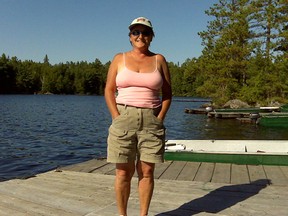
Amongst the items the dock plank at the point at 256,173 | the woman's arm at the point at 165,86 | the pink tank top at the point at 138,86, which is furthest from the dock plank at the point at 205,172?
the pink tank top at the point at 138,86

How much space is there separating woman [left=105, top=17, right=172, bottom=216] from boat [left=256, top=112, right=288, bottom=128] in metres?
21.9

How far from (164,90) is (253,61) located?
3710 centimetres

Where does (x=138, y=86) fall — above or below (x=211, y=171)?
above

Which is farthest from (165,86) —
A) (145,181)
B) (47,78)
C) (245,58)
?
(47,78)

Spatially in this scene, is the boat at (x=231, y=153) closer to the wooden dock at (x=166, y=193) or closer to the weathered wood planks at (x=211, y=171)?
the weathered wood planks at (x=211, y=171)

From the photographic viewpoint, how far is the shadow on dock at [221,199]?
3.82 m

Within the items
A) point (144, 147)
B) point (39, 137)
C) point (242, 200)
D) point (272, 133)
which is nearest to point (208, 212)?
point (242, 200)

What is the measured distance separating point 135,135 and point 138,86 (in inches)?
18.1

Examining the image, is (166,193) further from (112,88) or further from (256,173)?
(256,173)

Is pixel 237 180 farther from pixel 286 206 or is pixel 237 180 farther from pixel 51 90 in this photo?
pixel 51 90

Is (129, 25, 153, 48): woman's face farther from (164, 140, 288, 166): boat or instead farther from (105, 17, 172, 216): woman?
(164, 140, 288, 166): boat

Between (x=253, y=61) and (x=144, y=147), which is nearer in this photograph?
(x=144, y=147)

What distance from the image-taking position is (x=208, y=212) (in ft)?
12.6

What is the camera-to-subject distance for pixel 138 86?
3.11 m
